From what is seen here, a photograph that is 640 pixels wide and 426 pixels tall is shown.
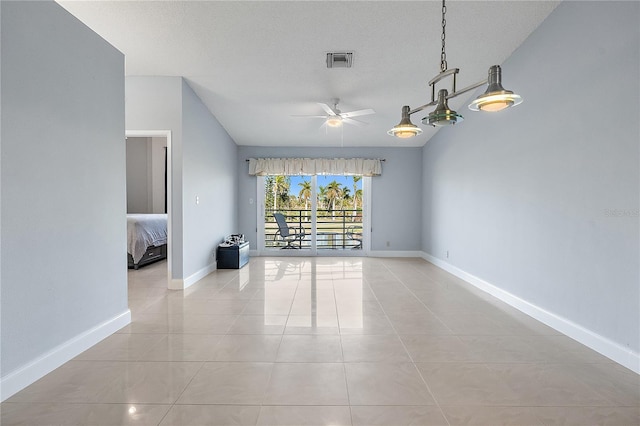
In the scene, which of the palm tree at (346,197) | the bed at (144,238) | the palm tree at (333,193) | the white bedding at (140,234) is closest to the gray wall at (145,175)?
the bed at (144,238)

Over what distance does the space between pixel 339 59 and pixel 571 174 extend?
252 centimetres

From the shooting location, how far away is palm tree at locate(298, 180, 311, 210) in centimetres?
682

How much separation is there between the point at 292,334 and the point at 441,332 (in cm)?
123

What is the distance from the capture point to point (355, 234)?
691 centimetres

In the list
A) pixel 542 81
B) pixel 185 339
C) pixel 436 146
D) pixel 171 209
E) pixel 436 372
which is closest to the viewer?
pixel 436 372

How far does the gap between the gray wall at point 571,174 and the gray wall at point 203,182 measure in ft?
12.4

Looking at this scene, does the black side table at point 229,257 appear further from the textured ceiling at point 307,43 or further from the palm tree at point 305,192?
the textured ceiling at point 307,43

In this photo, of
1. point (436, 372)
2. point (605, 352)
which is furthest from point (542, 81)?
point (436, 372)

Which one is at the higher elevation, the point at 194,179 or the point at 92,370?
the point at 194,179

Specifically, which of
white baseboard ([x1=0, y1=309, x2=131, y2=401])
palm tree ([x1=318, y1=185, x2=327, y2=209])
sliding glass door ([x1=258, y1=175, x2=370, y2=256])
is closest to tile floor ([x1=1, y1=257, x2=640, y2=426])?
white baseboard ([x1=0, y1=309, x2=131, y2=401])

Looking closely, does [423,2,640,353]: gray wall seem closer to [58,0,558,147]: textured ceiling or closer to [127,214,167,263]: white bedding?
[58,0,558,147]: textured ceiling

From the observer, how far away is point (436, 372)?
6.51ft

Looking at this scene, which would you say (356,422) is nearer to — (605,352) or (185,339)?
(185,339)

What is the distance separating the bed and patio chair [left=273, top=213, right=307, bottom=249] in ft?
7.14
